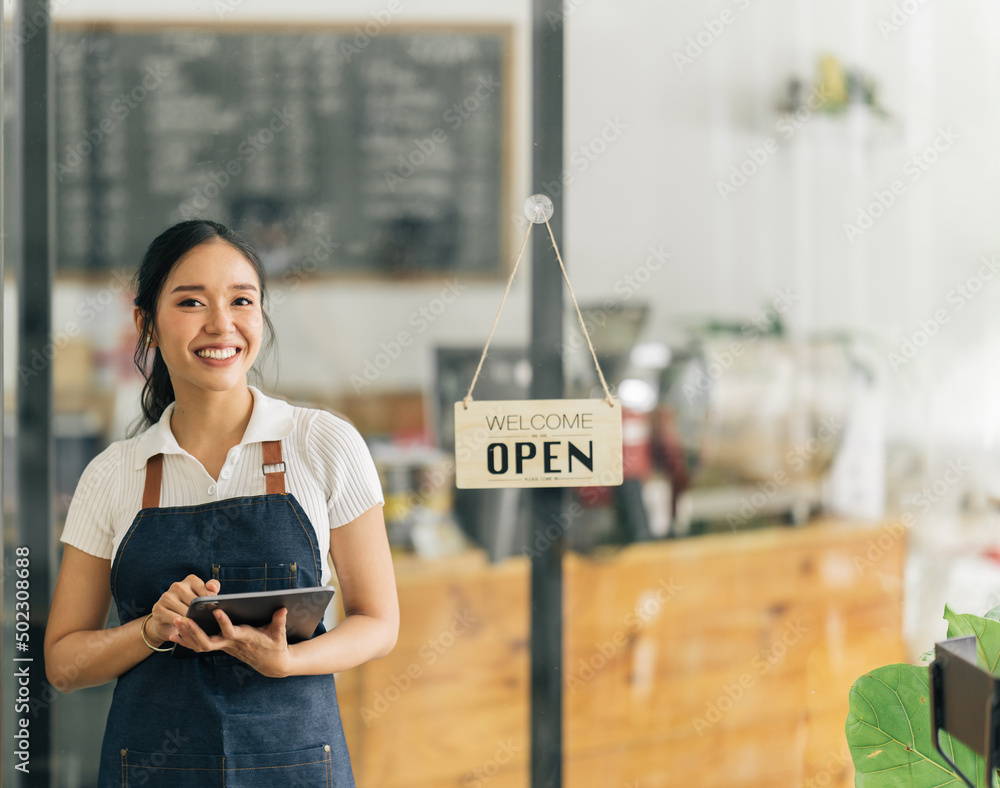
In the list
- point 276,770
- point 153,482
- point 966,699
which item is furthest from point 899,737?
point 153,482

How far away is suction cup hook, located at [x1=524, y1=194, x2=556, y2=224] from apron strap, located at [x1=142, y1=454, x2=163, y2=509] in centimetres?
80

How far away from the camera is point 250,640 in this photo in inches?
43.3

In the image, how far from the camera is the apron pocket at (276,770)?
1.19m

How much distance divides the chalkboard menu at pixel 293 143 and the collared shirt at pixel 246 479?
15.0 inches

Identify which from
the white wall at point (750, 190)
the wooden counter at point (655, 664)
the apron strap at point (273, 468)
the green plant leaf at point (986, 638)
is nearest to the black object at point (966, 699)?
the green plant leaf at point (986, 638)

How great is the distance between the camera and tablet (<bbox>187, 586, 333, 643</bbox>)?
1.07m

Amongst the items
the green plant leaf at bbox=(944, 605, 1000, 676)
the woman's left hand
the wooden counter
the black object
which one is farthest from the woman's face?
the green plant leaf at bbox=(944, 605, 1000, 676)

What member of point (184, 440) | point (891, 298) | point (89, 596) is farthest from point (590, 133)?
point (89, 596)

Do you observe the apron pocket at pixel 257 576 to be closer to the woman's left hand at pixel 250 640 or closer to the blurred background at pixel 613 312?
the woman's left hand at pixel 250 640

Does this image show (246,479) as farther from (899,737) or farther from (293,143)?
(899,737)

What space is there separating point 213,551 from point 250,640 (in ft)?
0.56

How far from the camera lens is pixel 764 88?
63.4 inches

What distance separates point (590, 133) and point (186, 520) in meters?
1.02

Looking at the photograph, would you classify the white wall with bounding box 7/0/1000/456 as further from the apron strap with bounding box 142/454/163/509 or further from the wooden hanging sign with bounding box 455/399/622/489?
the apron strap with bounding box 142/454/163/509
